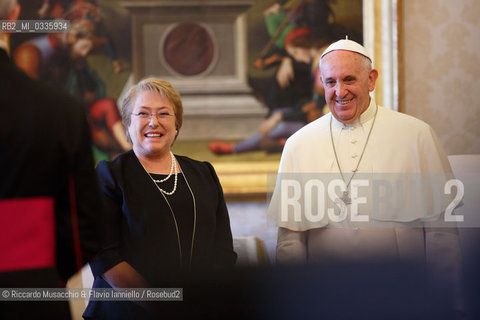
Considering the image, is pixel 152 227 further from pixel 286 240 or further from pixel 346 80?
pixel 346 80

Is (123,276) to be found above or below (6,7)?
below

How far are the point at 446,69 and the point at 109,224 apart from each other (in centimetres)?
309

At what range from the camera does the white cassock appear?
112 inches

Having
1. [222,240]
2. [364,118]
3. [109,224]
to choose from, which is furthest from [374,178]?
[109,224]

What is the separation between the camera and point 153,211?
2572mm

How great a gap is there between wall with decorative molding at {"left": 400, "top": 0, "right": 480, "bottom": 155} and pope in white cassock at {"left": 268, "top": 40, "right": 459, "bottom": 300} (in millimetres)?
1472

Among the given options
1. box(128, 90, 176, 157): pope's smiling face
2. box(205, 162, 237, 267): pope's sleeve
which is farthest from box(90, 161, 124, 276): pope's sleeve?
box(205, 162, 237, 267): pope's sleeve

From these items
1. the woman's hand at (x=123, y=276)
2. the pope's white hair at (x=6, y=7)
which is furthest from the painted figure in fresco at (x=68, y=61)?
the pope's white hair at (x=6, y=7)

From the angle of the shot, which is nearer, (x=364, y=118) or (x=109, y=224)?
(x=109, y=224)

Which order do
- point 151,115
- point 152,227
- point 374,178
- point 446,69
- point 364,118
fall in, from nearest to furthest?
point 152,227, point 151,115, point 374,178, point 364,118, point 446,69

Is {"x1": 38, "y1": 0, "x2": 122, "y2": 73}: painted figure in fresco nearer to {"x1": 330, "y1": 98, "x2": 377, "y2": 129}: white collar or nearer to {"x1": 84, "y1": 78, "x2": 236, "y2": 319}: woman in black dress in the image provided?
{"x1": 84, "y1": 78, "x2": 236, "y2": 319}: woman in black dress

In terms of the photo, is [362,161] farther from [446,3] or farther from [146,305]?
[446,3]

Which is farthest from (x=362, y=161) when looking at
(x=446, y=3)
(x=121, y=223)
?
(x=446, y=3)

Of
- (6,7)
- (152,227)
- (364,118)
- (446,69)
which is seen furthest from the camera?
(446,69)
